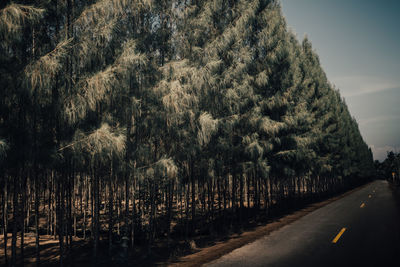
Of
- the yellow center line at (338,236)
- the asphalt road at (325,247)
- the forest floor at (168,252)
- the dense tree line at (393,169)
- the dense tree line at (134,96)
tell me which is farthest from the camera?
the dense tree line at (393,169)

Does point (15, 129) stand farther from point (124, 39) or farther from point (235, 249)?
point (235, 249)

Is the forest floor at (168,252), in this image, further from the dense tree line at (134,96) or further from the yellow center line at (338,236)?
the yellow center line at (338,236)

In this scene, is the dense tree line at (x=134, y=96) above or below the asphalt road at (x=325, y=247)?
above

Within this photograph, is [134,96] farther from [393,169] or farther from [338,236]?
[393,169]

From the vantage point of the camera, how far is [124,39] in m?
9.37

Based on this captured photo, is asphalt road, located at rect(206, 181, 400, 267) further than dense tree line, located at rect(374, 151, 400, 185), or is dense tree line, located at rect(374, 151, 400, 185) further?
dense tree line, located at rect(374, 151, 400, 185)

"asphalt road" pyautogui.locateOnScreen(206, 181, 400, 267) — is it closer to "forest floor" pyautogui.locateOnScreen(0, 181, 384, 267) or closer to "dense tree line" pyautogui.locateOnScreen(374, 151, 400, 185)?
Result: "forest floor" pyautogui.locateOnScreen(0, 181, 384, 267)

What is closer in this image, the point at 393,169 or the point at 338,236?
the point at 338,236

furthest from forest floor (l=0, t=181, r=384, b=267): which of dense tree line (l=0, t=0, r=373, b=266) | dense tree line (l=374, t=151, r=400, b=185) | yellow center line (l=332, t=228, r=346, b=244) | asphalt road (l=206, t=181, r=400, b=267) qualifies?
dense tree line (l=374, t=151, r=400, b=185)

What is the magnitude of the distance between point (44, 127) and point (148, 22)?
5733mm

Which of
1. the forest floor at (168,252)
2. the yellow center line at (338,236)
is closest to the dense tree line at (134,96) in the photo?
the forest floor at (168,252)

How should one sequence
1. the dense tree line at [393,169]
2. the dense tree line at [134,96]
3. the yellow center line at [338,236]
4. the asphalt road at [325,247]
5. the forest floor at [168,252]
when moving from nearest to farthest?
the dense tree line at [134,96]
the asphalt road at [325,247]
the forest floor at [168,252]
the yellow center line at [338,236]
the dense tree line at [393,169]

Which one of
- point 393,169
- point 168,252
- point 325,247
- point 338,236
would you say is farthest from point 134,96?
point 393,169

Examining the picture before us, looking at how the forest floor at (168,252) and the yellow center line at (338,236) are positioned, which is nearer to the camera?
the forest floor at (168,252)
